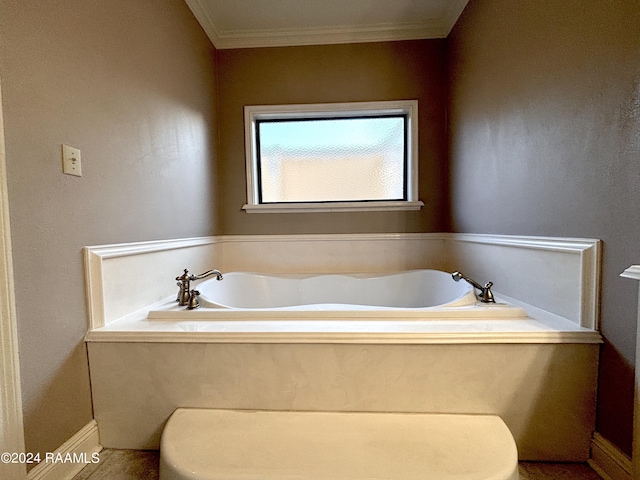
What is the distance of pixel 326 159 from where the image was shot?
2537mm

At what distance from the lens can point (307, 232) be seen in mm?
2463

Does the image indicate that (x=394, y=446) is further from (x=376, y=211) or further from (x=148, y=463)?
(x=376, y=211)

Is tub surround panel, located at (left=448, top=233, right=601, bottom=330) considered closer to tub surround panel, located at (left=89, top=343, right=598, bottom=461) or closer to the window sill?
tub surround panel, located at (left=89, top=343, right=598, bottom=461)

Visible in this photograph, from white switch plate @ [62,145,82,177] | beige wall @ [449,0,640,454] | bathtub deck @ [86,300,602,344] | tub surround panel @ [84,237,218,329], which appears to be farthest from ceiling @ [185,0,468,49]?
bathtub deck @ [86,300,602,344]

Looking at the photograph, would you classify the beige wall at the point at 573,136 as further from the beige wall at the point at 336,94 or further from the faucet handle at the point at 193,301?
the faucet handle at the point at 193,301

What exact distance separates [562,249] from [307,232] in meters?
1.67

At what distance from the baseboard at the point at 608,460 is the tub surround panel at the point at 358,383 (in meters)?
0.03

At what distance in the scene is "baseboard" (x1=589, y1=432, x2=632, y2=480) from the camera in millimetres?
960

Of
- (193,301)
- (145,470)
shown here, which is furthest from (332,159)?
(145,470)

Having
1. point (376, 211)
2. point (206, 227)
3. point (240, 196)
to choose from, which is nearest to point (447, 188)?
point (376, 211)

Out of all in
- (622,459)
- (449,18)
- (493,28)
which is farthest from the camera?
(449,18)

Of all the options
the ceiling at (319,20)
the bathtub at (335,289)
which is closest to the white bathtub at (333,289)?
the bathtub at (335,289)

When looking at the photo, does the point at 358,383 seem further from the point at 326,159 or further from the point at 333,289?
the point at 326,159

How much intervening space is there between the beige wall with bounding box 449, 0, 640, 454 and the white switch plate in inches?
74.4
